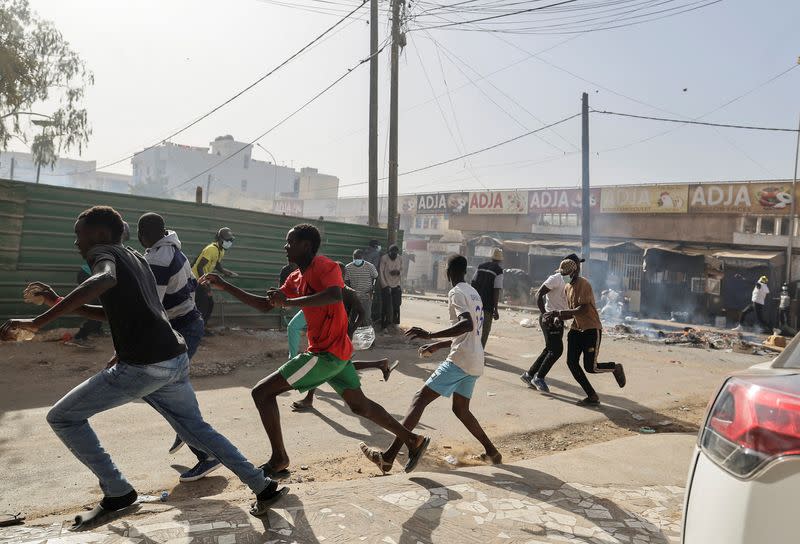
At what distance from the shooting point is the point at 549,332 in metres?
8.05

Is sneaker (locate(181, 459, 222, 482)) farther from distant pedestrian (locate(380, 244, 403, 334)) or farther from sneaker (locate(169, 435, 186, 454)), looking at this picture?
distant pedestrian (locate(380, 244, 403, 334))

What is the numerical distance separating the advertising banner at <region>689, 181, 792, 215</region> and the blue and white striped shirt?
23.8 m

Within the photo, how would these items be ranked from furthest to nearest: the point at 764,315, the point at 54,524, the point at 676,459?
the point at 764,315
the point at 676,459
the point at 54,524

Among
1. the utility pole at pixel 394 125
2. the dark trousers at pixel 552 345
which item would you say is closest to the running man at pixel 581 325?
the dark trousers at pixel 552 345

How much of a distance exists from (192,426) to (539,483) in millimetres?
2300

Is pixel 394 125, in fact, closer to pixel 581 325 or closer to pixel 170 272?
pixel 581 325

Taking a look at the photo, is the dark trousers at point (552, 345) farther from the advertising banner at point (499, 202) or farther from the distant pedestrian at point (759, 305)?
the advertising banner at point (499, 202)

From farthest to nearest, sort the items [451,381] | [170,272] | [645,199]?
[645,199], [451,381], [170,272]

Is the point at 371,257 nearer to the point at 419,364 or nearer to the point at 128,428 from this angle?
the point at 419,364

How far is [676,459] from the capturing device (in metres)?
5.19

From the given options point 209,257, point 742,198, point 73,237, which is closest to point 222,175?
point 742,198

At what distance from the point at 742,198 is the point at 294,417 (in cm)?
2284

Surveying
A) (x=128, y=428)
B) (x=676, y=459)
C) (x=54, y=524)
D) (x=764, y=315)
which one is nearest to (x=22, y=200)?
(x=128, y=428)

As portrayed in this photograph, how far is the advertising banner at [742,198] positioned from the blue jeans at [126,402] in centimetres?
2454
